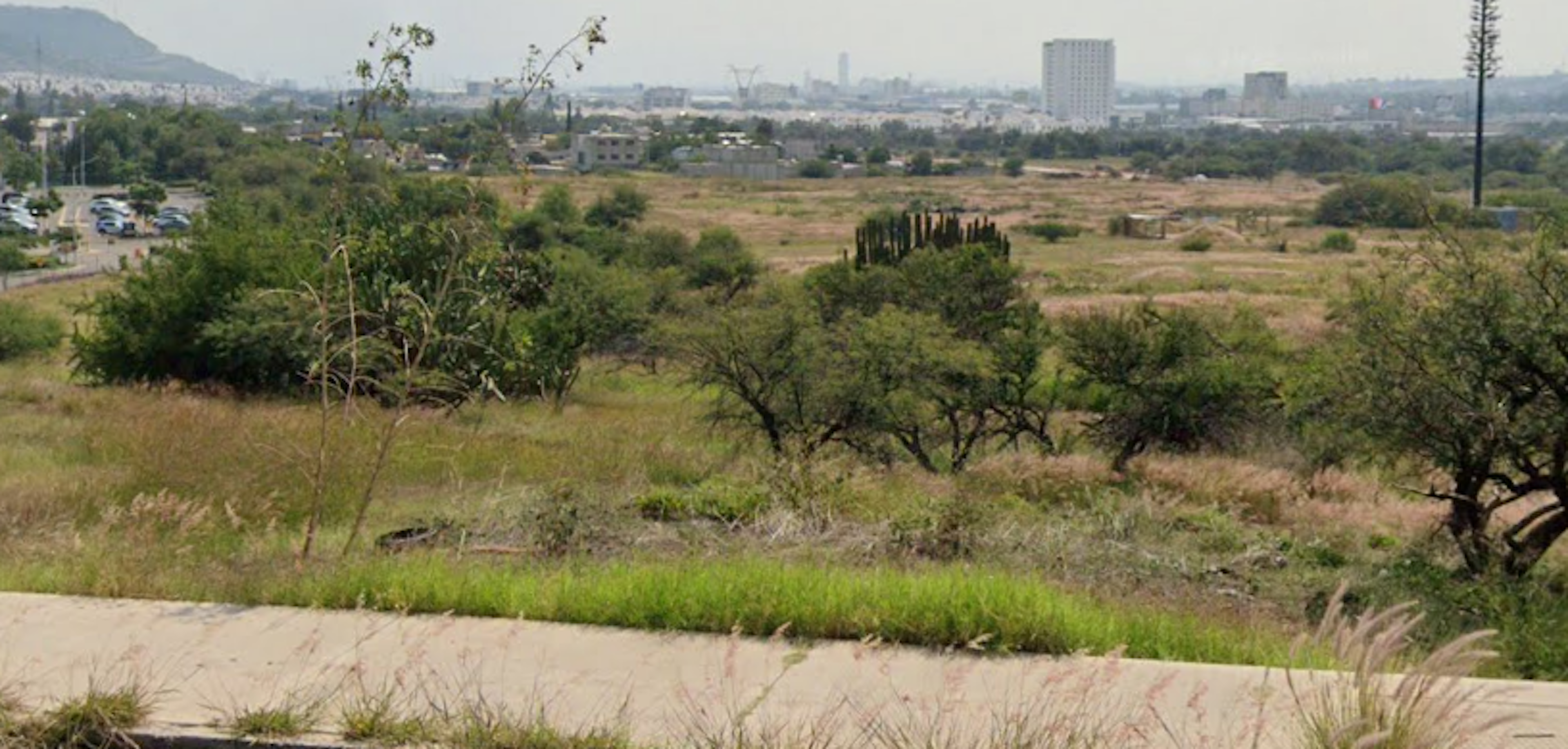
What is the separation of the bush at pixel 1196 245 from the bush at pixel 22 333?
55.0 meters

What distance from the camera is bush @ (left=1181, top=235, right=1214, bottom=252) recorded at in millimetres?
78188

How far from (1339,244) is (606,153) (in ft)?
289

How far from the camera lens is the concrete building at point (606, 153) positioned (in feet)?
486

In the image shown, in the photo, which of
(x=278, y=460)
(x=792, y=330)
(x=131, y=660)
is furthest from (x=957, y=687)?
(x=792, y=330)

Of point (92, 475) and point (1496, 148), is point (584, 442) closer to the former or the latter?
point (92, 475)

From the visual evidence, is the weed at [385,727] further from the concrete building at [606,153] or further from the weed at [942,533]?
the concrete building at [606,153]

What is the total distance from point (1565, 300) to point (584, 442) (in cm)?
1259

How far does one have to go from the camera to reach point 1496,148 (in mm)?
151375

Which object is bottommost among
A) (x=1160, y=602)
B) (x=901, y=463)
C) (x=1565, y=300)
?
(x=901, y=463)

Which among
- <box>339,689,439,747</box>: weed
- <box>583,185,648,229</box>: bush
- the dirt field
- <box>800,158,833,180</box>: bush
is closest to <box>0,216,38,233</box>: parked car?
the dirt field

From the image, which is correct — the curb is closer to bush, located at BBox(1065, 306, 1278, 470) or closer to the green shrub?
the green shrub

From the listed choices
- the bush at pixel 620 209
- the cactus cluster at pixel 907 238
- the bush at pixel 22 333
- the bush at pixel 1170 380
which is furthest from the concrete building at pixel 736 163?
the bush at pixel 1170 380

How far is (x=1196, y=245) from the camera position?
78625 mm

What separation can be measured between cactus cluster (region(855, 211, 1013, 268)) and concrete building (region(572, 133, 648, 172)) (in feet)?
330
